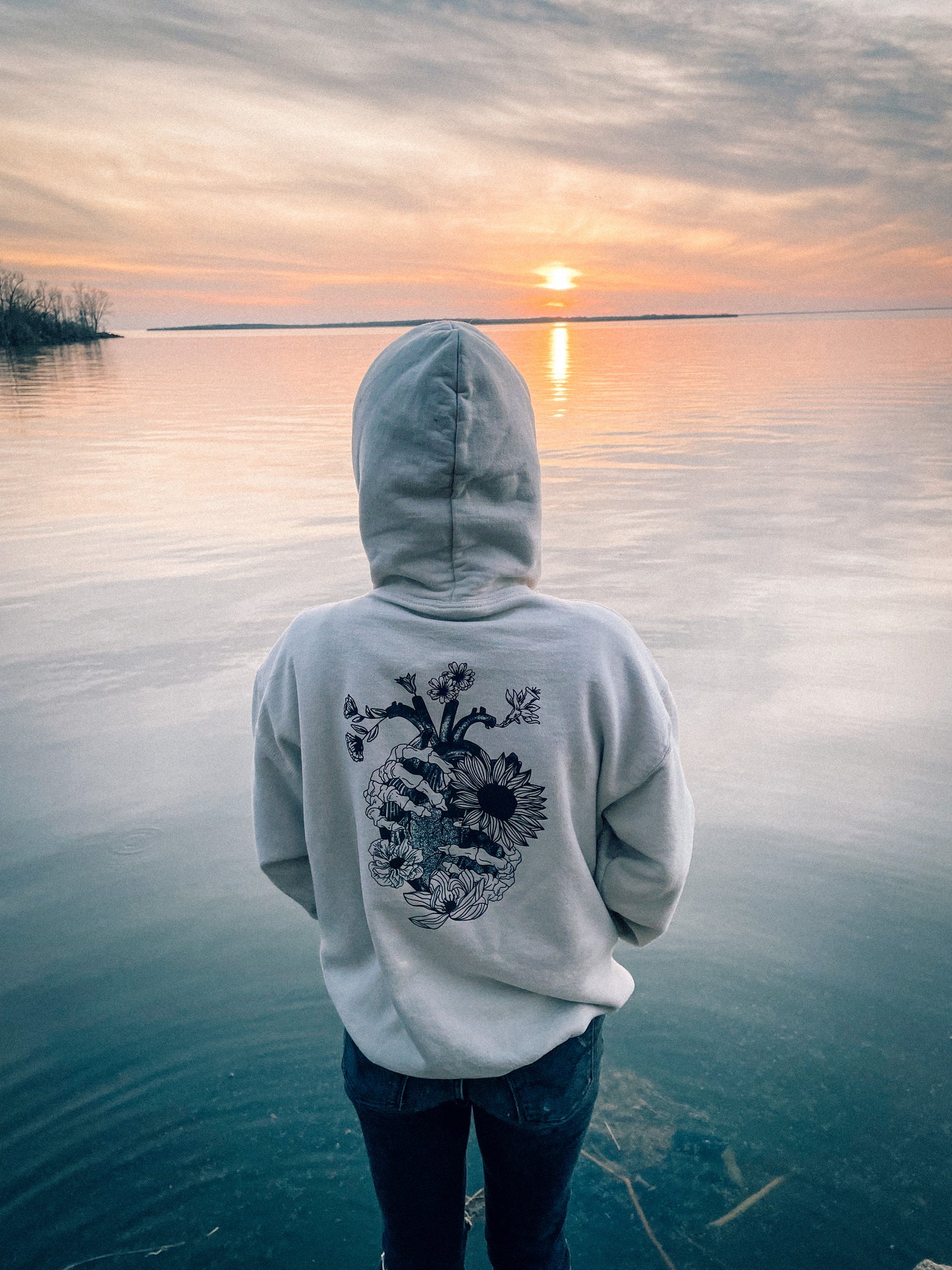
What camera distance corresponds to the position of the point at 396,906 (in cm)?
142

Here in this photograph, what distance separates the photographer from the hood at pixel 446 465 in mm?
1328

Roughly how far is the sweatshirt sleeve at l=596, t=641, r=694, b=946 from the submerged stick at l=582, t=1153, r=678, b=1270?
103 centimetres

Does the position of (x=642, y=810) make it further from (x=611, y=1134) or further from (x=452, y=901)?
(x=611, y=1134)

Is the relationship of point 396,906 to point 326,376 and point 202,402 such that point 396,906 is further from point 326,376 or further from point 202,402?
point 326,376

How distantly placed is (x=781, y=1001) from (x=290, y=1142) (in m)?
1.52

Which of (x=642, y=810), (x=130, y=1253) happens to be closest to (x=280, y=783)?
(x=642, y=810)

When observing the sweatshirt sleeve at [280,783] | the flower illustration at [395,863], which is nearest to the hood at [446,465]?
the sweatshirt sleeve at [280,783]

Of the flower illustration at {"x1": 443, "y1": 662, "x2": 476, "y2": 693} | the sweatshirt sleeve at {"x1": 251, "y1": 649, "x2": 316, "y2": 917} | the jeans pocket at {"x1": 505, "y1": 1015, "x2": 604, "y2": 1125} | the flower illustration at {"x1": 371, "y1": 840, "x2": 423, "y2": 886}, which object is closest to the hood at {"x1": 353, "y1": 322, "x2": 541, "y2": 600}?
the flower illustration at {"x1": 443, "y1": 662, "x2": 476, "y2": 693}

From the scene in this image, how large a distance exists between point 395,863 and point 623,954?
2013 mm

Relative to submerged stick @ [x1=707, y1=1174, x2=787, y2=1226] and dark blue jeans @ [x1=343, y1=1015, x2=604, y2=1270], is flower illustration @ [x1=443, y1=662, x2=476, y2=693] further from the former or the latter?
submerged stick @ [x1=707, y1=1174, x2=787, y2=1226]

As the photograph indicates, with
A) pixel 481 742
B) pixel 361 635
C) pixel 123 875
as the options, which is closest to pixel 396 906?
pixel 481 742

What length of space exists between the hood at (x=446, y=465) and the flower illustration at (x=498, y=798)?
0.25m

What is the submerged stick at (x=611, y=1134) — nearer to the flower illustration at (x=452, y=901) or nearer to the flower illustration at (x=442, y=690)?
the flower illustration at (x=452, y=901)

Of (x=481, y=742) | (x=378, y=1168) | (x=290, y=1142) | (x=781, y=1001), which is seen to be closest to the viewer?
(x=481, y=742)
